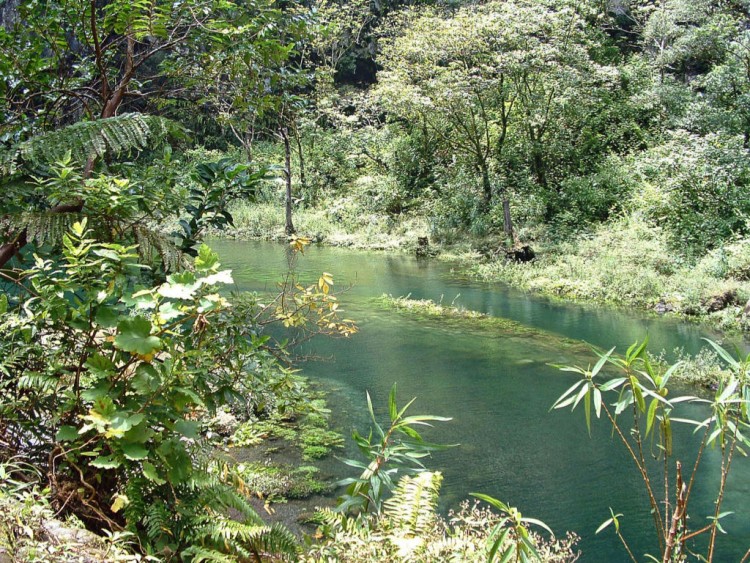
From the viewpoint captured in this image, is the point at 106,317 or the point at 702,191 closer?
the point at 106,317

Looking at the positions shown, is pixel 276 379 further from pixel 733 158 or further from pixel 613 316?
pixel 733 158

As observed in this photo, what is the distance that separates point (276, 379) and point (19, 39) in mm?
2559

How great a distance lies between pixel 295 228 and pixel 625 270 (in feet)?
48.5

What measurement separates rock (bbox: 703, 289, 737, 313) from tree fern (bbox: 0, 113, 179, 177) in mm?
11130

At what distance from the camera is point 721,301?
10.9 metres

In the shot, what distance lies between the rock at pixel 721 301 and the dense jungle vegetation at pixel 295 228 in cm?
4

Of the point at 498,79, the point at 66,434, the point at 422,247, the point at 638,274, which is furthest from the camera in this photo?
the point at 422,247

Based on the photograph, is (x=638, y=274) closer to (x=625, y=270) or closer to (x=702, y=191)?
(x=625, y=270)

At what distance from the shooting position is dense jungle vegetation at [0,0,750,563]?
2.16 meters

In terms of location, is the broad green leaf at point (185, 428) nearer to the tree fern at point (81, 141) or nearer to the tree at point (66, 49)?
the tree fern at point (81, 141)

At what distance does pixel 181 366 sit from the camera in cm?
221

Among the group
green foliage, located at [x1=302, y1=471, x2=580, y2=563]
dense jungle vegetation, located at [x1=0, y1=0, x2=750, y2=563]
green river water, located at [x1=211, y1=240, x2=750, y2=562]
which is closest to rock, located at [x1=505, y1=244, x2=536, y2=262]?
dense jungle vegetation, located at [x1=0, y1=0, x2=750, y2=563]

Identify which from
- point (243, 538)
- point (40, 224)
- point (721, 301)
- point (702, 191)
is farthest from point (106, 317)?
point (702, 191)

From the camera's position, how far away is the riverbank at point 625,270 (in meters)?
11.0
